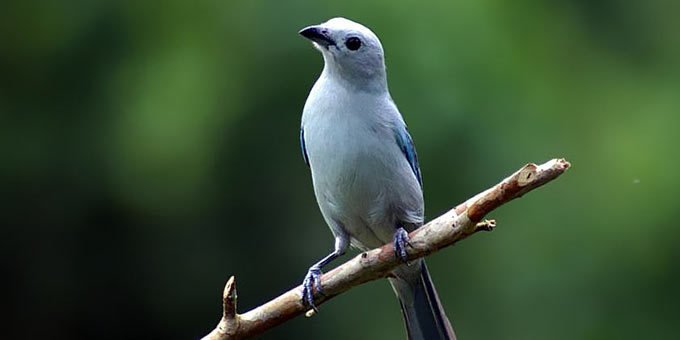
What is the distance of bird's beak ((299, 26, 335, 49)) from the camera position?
4348mm

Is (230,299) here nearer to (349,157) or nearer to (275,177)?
(349,157)

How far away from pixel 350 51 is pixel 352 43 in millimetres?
31

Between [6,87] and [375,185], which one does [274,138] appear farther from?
[375,185]

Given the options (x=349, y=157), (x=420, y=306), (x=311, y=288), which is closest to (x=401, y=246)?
(x=311, y=288)

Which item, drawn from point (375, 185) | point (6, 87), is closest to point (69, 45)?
point (6, 87)

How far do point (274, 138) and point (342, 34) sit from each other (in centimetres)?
245

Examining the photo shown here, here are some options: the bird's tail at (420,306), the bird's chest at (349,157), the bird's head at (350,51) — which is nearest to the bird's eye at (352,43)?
the bird's head at (350,51)

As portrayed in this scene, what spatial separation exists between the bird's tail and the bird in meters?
0.07

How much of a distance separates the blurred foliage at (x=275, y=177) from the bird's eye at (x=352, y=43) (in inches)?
84.8

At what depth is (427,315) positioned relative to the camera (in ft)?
15.4

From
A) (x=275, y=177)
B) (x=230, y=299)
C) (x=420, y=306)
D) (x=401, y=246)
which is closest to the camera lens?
(x=230, y=299)

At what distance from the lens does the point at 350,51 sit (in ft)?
14.5

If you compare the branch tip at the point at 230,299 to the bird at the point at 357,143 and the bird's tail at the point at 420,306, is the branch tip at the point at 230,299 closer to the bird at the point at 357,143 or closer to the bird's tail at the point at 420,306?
the bird at the point at 357,143

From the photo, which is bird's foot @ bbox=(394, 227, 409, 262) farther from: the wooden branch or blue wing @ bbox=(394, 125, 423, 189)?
blue wing @ bbox=(394, 125, 423, 189)
